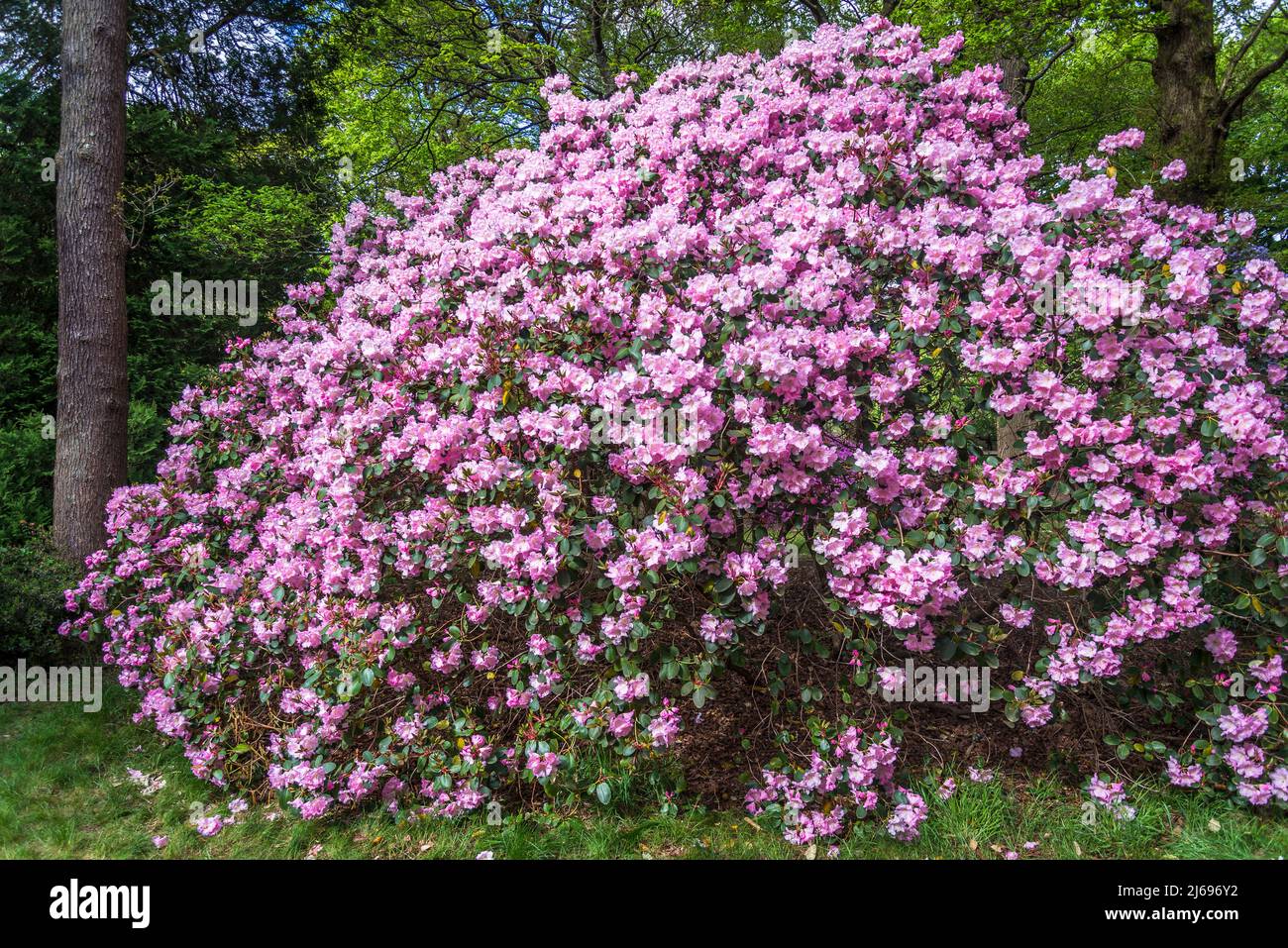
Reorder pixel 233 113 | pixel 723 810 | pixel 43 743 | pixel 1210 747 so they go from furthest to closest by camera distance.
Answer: pixel 233 113, pixel 43 743, pixel 723 810, pixel 1210 747

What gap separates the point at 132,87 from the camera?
7.55m

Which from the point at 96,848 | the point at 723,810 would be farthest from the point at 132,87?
the point at 723,810

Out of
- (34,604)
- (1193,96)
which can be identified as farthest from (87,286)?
(1193,96)

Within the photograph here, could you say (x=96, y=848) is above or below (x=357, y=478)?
below

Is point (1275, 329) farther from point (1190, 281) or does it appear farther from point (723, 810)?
point (723, 810)

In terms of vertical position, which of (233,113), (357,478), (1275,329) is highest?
(233,113)

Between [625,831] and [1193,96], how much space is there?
6236mm

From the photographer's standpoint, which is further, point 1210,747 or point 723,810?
point 723,810

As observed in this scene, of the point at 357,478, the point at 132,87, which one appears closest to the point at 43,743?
the point at 357,478

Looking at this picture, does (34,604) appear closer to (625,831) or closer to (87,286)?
(87,286)

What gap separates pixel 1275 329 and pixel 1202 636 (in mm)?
1151

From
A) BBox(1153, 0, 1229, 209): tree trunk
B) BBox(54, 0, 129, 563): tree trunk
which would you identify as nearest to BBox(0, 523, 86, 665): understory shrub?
BBox(54, 0, 129, 563): tree trunk
